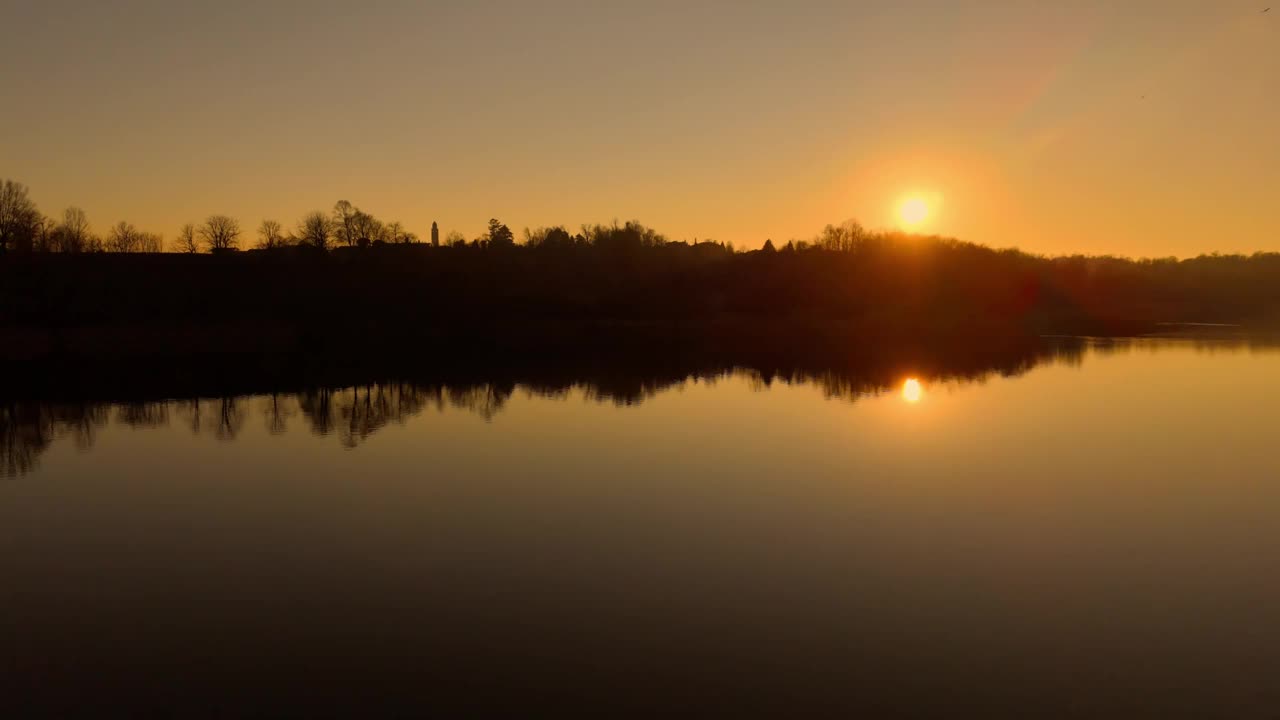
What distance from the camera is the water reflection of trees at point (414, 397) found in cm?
2722

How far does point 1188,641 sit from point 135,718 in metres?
13.8

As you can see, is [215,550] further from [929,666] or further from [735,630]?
[929,666]

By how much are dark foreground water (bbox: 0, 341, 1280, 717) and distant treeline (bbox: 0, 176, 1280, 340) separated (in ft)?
132

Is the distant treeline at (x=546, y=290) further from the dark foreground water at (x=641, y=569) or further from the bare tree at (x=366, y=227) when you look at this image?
the dark foreground water at (x=641, y=569)

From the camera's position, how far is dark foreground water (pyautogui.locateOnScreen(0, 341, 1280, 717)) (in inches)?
371

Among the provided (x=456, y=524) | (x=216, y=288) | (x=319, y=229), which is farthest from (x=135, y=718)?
(x=319, y=229)

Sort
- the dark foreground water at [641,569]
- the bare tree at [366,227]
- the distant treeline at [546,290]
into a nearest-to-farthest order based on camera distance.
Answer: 1. the dark foreground water at [641,569]
2. the distant treeline at [546,290]
3. the bare tree at [366,227]

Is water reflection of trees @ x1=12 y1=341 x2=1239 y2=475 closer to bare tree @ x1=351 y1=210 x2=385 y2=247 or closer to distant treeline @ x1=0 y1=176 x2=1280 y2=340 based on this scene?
distant treeline @ x1=0 y1=176 x2=1280 y2=340

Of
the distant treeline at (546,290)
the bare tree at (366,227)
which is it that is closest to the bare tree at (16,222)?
the distant treeline at (546,290)

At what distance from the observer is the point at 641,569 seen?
43.5 feet

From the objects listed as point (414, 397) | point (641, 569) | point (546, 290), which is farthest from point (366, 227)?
point (641, 569)

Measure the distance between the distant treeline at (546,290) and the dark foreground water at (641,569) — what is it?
40.1 m

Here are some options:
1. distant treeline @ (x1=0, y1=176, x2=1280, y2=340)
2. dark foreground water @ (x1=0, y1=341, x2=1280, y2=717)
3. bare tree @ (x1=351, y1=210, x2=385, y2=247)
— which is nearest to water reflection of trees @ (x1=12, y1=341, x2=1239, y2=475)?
dark foreground water @ (x1=0, y1=341, x2=1280, y2=717)

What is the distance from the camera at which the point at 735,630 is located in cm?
1088
